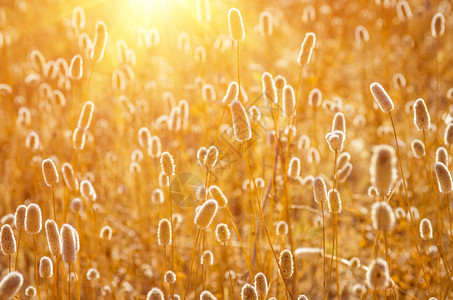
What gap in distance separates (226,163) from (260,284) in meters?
1.17

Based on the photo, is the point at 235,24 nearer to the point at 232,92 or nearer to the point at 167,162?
the point at 232,92

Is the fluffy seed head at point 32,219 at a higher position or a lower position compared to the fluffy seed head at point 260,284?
higher

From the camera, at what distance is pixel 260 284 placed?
106cm

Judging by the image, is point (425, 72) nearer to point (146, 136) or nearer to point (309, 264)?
point (309, 264)

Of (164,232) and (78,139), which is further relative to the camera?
(78,139)

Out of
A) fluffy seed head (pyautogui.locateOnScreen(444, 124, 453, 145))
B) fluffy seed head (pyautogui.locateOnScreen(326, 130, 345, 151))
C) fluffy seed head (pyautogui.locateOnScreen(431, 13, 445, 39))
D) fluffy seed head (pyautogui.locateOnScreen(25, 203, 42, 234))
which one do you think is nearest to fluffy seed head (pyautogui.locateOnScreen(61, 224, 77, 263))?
fluffy seed head (pyautogui.locateOnScreen(25, 203, 42, 234))

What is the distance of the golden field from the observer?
1180 millimetres

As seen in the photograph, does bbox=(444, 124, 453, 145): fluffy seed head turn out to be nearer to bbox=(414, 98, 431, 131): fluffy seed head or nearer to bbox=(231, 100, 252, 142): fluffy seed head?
bbox=(414, 98, 431, 131): fluffy seed head

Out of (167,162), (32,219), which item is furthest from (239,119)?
(32,219)

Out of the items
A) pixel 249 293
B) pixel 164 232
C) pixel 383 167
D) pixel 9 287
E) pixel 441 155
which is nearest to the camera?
pixel 383 167

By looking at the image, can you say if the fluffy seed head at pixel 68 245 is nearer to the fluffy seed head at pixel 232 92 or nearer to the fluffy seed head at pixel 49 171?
the fluffy seed head at pixel 49 171

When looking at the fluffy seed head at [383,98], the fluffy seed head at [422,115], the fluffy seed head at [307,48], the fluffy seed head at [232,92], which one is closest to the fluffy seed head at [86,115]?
the fluffy seed head at [232,92]

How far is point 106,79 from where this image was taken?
13.5ft

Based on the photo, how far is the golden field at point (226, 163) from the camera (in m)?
1.18
